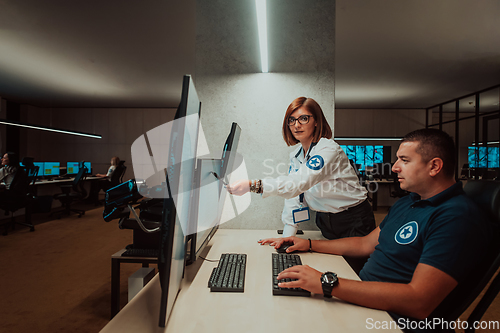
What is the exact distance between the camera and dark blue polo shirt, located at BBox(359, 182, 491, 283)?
789 mm

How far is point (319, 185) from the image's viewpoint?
63.4 inches

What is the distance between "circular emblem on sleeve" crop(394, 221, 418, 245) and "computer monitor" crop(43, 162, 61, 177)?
818 centimetres

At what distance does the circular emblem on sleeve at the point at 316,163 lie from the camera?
4.71 ft

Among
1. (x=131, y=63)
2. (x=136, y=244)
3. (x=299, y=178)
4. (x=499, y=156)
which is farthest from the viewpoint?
(x=499, y=156)

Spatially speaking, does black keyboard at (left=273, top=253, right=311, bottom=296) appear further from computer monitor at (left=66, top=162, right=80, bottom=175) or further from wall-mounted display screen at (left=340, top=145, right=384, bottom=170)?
computer monitor at (left=66, top=162, right=80, bottom=175)

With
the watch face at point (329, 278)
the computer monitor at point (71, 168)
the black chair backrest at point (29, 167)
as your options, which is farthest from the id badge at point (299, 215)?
the computer monitor at point (71, 168)

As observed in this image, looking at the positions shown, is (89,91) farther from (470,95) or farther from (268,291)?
(470,95)

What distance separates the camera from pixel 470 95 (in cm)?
709

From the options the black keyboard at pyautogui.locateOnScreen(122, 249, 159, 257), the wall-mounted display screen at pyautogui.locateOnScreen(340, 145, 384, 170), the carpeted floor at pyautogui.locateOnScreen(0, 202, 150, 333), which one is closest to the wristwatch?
the black keyboard at pyautogui.locateOnScreen(122, 249, 159, 257)

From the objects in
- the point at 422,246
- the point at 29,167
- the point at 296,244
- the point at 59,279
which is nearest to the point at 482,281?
the point at 422,246

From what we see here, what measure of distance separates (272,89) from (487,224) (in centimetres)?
152

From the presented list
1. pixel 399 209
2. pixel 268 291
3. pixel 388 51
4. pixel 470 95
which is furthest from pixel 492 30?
pixel 268 291

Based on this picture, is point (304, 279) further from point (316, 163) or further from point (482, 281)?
point (316, 163)

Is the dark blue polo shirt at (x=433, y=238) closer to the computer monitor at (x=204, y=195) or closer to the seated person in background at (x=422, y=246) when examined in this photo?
the seated person in background at (x=422, y=246)
